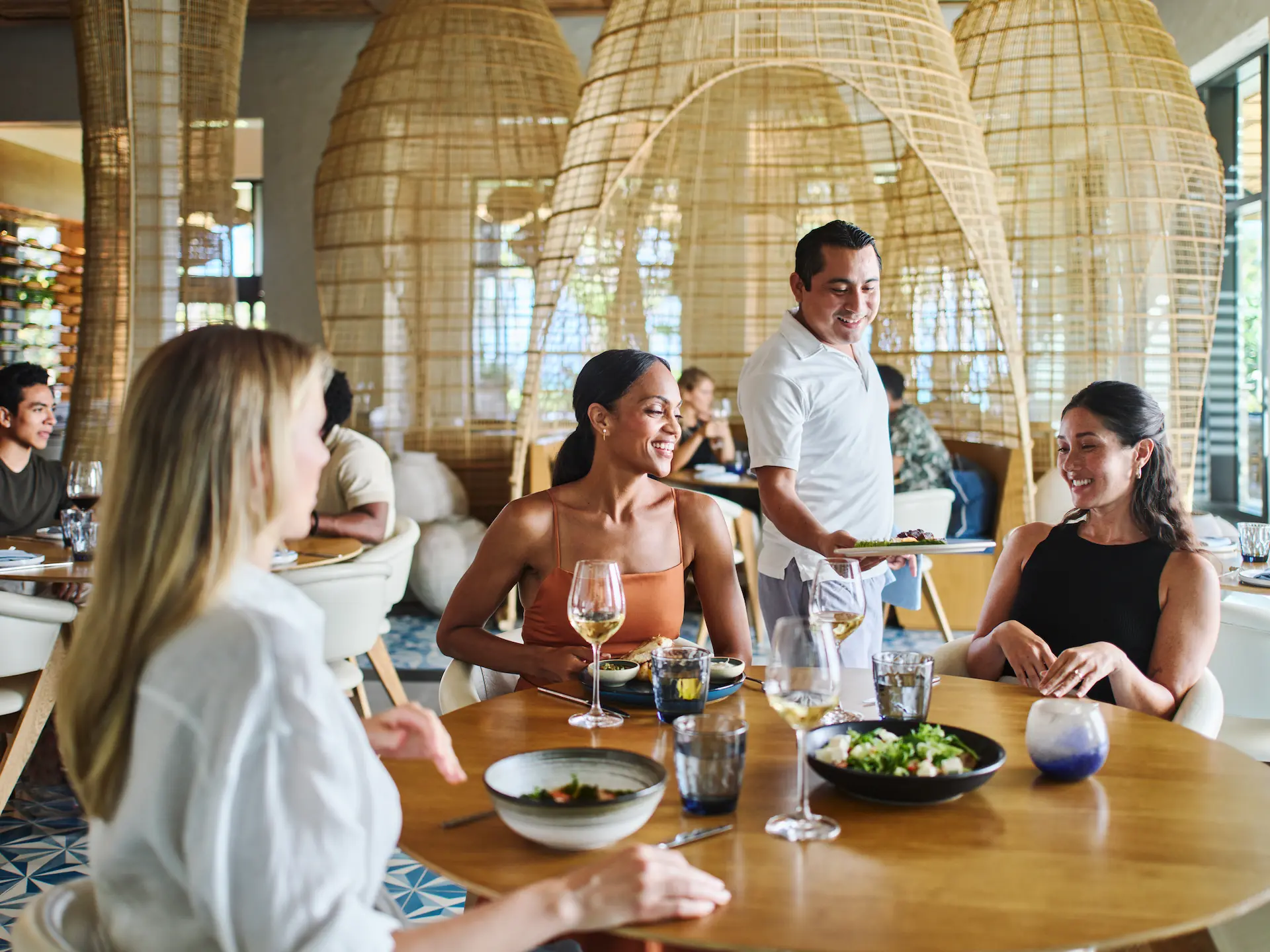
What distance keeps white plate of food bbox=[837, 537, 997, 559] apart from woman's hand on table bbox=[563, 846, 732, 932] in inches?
45.2

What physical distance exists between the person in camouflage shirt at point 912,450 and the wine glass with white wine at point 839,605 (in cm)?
373

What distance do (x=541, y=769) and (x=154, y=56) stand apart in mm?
4868

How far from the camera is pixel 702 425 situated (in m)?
6.45

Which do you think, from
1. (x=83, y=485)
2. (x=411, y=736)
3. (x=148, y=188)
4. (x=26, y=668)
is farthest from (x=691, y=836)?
(x=148, y=188)

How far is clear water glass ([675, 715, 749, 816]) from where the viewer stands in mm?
1320

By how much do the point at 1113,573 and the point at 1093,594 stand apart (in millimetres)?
54

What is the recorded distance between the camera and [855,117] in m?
7.39

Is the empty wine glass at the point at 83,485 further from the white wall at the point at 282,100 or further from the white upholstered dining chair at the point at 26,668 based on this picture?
the white wall at the point at 282,100

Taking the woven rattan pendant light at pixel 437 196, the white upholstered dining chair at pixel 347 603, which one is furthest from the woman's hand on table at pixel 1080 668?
the woven rattan pendant light at pixel 437 196

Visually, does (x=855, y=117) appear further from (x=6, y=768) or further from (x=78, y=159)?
(x=78, y=159)

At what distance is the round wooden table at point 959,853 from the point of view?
1.09 m

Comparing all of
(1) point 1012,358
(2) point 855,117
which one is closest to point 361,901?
(1) point 1012,358

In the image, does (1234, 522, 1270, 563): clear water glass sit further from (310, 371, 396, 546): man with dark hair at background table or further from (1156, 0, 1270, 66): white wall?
(1156, 0, 1270, 66): white wall

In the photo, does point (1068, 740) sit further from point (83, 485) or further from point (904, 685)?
point (83, 485)
